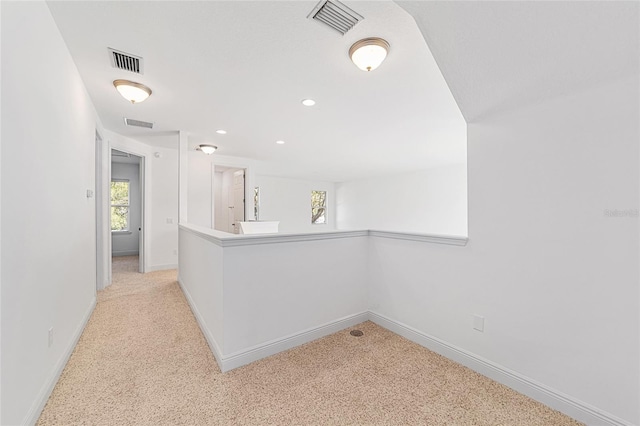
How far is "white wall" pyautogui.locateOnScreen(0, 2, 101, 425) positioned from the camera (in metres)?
1.22

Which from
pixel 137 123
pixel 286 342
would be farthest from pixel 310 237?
pixel 137 123

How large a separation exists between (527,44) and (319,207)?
873cm

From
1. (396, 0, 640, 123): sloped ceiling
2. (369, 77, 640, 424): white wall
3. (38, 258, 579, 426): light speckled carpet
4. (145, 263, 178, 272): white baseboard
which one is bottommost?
(38, 258, 579, 426): light speckled carpet

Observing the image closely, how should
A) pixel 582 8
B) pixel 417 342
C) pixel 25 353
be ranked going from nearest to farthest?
A: 1. pixel 582 8
2. pixel 25 353
3. pixel 417 342

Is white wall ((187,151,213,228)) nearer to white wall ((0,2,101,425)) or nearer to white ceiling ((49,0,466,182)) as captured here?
white ceiling ((49,0,466,182))

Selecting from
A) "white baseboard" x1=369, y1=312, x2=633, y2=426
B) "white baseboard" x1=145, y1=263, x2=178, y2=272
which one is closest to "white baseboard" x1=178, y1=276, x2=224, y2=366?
"white baseboard" x1=369, y1=312, x2=633, y2=426

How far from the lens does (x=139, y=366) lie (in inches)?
79.9

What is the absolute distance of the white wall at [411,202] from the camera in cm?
648

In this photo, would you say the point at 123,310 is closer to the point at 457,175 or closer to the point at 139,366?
the point at 139,366

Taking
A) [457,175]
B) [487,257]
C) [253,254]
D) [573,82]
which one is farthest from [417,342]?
[457,175]

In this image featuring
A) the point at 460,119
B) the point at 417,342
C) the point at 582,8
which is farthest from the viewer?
the point at 460,119

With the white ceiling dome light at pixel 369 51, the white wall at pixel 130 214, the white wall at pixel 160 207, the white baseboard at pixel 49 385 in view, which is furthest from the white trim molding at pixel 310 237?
the white wall at pixel 130 214

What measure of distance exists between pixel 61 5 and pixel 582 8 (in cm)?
285

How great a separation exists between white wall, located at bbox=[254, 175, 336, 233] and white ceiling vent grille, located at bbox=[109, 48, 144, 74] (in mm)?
5938
